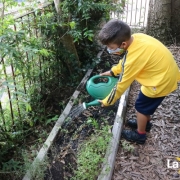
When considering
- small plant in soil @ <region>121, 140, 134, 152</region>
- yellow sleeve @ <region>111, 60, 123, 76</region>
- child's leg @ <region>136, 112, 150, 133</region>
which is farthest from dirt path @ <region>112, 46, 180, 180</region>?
yellow sleeve @ <region>111, 60, 123, 76</region>

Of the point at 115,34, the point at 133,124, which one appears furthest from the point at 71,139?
the point at 115,34

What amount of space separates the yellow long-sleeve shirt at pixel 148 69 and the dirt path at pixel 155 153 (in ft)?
2.26

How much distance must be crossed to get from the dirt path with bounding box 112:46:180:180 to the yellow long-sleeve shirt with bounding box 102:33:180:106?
2.26 ft

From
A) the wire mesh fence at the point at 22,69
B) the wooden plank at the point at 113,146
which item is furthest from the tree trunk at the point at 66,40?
the wooden plank at the point at 113,146

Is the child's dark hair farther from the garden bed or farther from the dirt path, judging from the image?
the dirt path

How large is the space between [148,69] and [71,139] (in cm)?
128

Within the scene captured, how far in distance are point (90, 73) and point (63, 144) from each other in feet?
5.94

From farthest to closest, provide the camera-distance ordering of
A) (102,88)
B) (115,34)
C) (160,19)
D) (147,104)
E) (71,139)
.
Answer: (160,19) < (71,139) < (102,88) < (147,104) < (115,34)

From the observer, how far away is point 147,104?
2.55 metres

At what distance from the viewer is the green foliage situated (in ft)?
7.23

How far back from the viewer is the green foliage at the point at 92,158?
2205mm

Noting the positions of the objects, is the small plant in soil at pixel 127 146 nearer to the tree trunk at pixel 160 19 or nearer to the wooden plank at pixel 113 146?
the wooden plank at pixel 113 146

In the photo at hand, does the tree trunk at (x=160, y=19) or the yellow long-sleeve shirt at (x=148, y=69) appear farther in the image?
the tree trunk at (x=160, y=19)

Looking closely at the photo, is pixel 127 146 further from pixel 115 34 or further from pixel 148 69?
pixel 115 34
